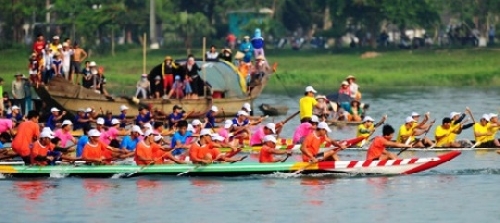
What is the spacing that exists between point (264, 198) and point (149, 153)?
131 inches

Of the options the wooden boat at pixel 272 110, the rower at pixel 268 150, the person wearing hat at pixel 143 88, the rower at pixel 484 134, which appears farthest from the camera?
the wooden boat at pixel 272 110

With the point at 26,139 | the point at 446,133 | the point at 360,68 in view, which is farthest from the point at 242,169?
the point at 360,68

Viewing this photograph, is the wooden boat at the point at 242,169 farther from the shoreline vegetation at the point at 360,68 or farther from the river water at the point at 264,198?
the shoreline vegetation at the point at 360,68

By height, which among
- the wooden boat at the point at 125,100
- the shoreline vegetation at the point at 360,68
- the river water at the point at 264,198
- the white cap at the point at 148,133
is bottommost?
the shoreline vegetation at the point at 360,68

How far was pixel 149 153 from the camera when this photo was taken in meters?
36.0

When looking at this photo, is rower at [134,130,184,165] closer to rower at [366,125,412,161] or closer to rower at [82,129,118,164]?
rower at [82,129,118,164]

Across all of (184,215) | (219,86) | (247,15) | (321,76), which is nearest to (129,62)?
(321,76)

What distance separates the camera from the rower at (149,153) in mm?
35906

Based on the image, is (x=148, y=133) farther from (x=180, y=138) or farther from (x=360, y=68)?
(x=360, y=68)

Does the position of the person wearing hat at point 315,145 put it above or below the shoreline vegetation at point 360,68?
above

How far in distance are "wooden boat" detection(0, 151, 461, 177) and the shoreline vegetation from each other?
34.2m

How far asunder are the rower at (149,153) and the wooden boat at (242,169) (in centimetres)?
15

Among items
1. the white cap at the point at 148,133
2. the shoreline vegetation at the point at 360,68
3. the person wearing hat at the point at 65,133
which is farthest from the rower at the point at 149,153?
the shoreline vegetation at the point at 360,68

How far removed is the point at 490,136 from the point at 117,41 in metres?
52.2
